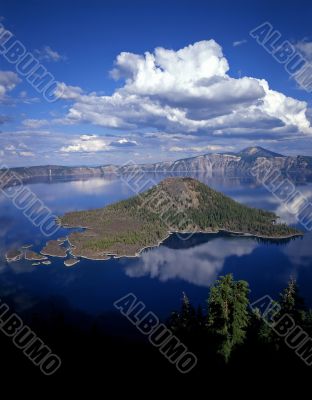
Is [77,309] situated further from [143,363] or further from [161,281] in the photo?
[143,363]

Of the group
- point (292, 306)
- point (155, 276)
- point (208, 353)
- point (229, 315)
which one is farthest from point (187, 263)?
point (229, 315)

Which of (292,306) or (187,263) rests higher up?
(187,263)

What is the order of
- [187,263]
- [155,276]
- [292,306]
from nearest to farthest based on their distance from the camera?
[292,306] → [155,276] → [187,263]

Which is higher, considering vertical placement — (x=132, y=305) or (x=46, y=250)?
(x=132, y=305)

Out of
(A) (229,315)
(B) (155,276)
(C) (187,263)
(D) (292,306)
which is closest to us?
(A) (229,315)

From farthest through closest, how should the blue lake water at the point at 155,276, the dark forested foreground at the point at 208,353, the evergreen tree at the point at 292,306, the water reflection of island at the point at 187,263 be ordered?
the water reflection of island at the point at 187,263 < the blue lake water at the point at 155,276 < the evergreen tree at the point at 292,306 < the dark forested foreground at the point at 208,353

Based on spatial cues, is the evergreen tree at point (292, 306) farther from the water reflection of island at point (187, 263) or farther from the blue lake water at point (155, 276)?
the water reflection of island at point (187, 263)

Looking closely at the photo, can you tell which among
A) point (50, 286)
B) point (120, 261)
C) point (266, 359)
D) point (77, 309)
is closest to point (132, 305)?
point (77, 309)

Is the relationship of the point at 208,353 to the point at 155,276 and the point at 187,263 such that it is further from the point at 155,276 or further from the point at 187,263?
the point at 187,263

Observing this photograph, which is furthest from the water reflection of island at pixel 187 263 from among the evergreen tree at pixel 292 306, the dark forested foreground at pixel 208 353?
the evergreen tree at pixel 292 306
